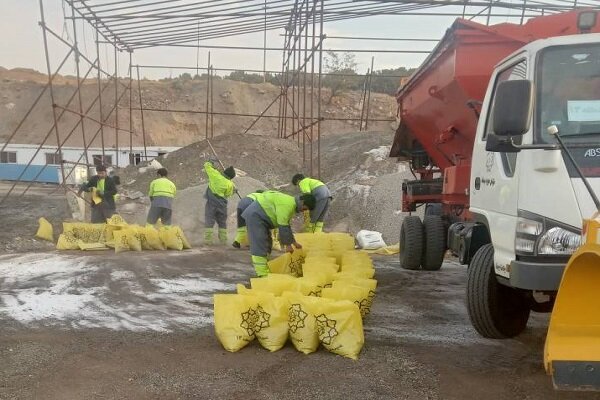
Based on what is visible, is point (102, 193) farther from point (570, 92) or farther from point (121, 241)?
point (570, 92)

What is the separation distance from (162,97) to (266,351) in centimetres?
4168

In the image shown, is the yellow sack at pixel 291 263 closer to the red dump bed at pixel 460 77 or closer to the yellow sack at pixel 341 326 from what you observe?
the red dump bed at pixel 460 77

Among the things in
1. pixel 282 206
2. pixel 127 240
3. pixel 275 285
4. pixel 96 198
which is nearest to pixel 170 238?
pixel 127 240

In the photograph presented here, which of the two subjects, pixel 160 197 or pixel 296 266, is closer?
pixel 296 266

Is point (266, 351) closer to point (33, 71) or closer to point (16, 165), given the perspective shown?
point (16, 165)

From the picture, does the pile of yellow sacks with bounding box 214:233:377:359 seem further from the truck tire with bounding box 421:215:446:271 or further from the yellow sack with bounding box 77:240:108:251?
the yellow sack with bounding box 77:240:108:251

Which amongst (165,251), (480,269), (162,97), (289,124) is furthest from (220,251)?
(162,97)

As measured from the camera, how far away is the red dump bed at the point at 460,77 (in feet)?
18.7

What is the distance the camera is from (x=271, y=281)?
552 centimetres

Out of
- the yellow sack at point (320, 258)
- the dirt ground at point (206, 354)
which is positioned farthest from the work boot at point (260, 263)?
the yellow sack at point (320, 258)

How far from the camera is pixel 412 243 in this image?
8.68 meters

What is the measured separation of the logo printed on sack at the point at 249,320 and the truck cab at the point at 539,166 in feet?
5.69

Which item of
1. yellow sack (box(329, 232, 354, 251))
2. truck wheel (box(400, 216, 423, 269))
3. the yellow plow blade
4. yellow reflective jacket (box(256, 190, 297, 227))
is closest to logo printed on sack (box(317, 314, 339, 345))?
the yellow plow blade

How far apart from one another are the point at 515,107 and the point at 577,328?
4.51ft
